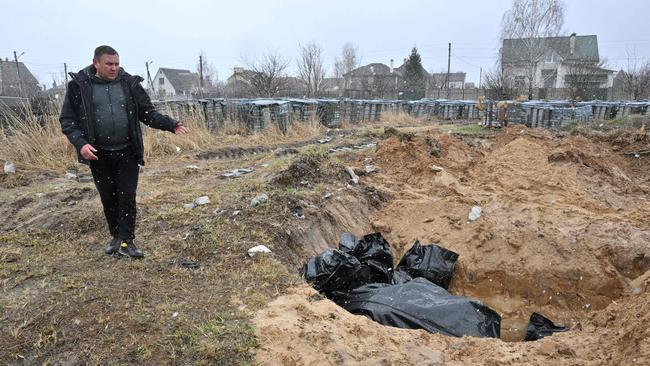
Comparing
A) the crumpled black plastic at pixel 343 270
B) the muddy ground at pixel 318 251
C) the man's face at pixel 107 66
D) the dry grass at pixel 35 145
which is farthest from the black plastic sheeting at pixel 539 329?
the dry grass at pixel 35 145

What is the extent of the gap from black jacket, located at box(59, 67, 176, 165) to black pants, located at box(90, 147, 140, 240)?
0.12 m

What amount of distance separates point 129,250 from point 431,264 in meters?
2.93

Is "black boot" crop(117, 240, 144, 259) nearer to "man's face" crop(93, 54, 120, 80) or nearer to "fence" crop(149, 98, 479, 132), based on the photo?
"man's face" crop(93, 54, 120, 80)

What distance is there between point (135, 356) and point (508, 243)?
4.19 metres

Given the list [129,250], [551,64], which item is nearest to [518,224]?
[129,250]

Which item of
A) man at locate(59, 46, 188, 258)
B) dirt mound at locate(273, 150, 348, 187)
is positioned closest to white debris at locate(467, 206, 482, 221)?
dirt mound at locate(273, 150, 348, 187)

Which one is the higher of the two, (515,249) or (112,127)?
(112,127)

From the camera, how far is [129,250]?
3.83 m

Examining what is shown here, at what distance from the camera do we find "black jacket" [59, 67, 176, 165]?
3.40 meters

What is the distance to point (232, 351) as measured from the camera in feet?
8.32

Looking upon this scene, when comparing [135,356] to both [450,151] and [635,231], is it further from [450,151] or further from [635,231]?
[450,151]

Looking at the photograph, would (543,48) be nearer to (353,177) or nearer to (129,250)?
(353,177)

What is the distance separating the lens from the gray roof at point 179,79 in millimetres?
59031

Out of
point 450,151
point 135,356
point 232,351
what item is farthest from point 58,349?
point 450,151
